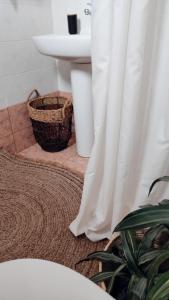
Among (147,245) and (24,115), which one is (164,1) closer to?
(147,245)

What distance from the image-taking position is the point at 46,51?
1.35 m

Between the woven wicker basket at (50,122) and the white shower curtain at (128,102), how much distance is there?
0.85 m

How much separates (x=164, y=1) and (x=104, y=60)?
22cm

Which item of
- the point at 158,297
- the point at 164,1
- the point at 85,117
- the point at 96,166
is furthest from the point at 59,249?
the point at 164,1

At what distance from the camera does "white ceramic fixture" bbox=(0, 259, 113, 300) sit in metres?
0.47

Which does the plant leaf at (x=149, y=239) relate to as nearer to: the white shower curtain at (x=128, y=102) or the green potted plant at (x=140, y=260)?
the green potted plant at (x=140, y=260)

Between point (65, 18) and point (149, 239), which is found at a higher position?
point (65, 18)

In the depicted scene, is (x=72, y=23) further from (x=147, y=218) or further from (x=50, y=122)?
(x=147, y=218)

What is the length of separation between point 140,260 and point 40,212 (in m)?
0.83

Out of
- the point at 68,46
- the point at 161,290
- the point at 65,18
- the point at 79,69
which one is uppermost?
the point at 65,18

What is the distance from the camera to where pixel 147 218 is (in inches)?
19.3

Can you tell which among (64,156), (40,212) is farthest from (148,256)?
(64,156)

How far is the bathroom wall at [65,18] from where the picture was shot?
1.74m

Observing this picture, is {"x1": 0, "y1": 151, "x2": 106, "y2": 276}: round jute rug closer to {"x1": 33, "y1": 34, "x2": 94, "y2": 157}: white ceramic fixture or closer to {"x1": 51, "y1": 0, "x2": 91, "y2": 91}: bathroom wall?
{"x1": 33, "y1": 34, "x2": 94, "y2": 157}: white ceramic fixture
